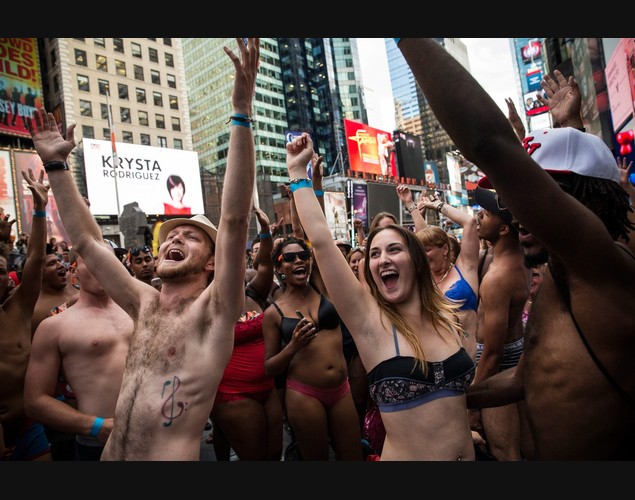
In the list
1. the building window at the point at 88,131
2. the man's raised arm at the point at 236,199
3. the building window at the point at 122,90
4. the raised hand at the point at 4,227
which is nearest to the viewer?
the man's raised arm at the point at 236,199

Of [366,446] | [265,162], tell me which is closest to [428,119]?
[265,162]

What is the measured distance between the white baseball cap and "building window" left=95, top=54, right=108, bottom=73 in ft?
179

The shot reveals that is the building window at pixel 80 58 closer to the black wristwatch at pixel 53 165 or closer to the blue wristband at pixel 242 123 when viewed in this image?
the black wristwatch at pixel 53 165

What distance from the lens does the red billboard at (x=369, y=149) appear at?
4331 centimetres

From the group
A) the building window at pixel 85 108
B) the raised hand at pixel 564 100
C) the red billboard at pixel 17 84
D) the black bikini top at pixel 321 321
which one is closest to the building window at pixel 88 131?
the building window at pixel 85 108

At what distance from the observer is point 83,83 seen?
44.5 metres

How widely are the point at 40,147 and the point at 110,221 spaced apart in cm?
3458

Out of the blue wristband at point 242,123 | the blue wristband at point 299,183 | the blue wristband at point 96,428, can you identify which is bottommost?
the blue wristband at point 96,428

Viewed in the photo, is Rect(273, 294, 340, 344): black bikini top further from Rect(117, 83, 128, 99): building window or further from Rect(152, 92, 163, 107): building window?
Rect(152, 92, 163, 107): building window

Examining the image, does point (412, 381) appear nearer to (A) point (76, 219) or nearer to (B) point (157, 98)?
(A) point (76, 219)

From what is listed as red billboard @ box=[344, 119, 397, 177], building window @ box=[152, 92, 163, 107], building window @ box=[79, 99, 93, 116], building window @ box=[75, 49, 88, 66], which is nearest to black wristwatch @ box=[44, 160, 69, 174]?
red billboard @ box=[344, 119, 397, 177]

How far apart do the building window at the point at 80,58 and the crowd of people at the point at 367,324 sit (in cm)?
4990

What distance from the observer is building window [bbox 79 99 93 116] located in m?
44.2

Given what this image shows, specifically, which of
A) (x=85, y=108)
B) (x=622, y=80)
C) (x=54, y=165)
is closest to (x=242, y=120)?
(x=54, y=165)
